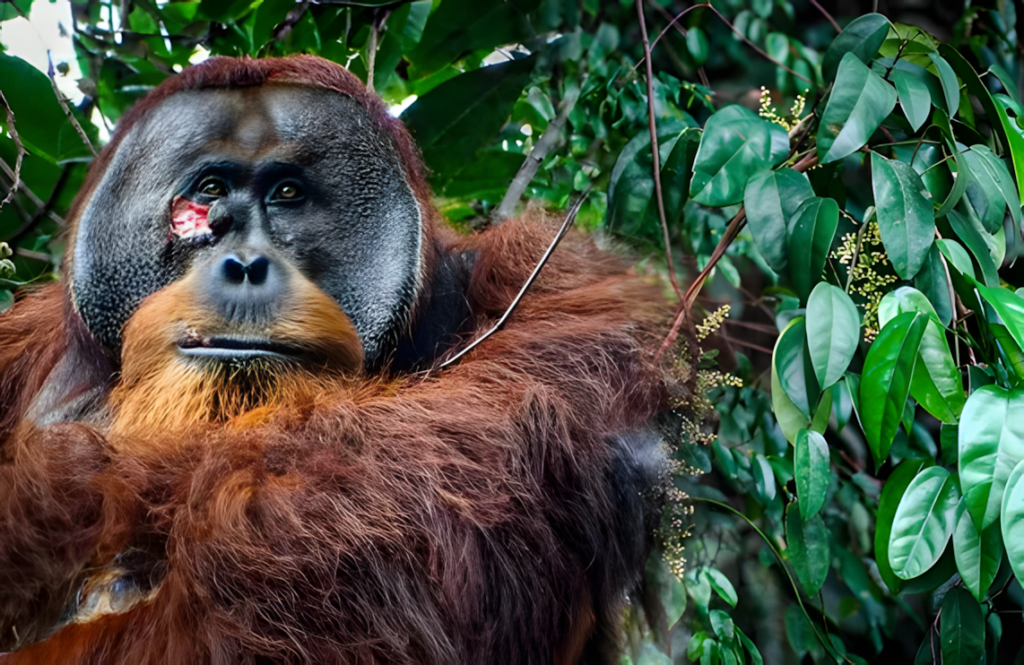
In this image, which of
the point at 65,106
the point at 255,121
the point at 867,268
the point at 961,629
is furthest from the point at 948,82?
the point at 65,106

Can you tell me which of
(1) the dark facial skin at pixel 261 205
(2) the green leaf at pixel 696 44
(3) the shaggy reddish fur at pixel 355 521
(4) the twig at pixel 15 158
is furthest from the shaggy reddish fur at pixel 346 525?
(2) the green leaf at pixel 696 44

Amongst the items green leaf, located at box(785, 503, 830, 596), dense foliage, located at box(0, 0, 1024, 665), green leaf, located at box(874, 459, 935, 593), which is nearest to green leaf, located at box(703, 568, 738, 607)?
dense foliage, located at box(0, 0, 1024, 665)

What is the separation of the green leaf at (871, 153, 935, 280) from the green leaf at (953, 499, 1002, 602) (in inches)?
14.0

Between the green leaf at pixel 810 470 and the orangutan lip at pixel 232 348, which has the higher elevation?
the orangutan lip at pixel 232 348

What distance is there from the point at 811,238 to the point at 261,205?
0.81 m

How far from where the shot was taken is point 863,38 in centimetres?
129

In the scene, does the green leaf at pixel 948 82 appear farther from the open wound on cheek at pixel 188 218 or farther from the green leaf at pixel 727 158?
the open wound on cheek at pixel 188 218

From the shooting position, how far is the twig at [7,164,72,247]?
1610 millimetres

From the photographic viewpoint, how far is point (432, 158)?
169cm

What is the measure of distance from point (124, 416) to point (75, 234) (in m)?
0.35

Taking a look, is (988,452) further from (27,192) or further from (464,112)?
(27,192)

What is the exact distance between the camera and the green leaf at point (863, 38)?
1.28 meters

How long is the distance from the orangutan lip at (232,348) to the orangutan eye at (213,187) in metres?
0.25

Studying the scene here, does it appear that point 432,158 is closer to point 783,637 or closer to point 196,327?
point 196,327
